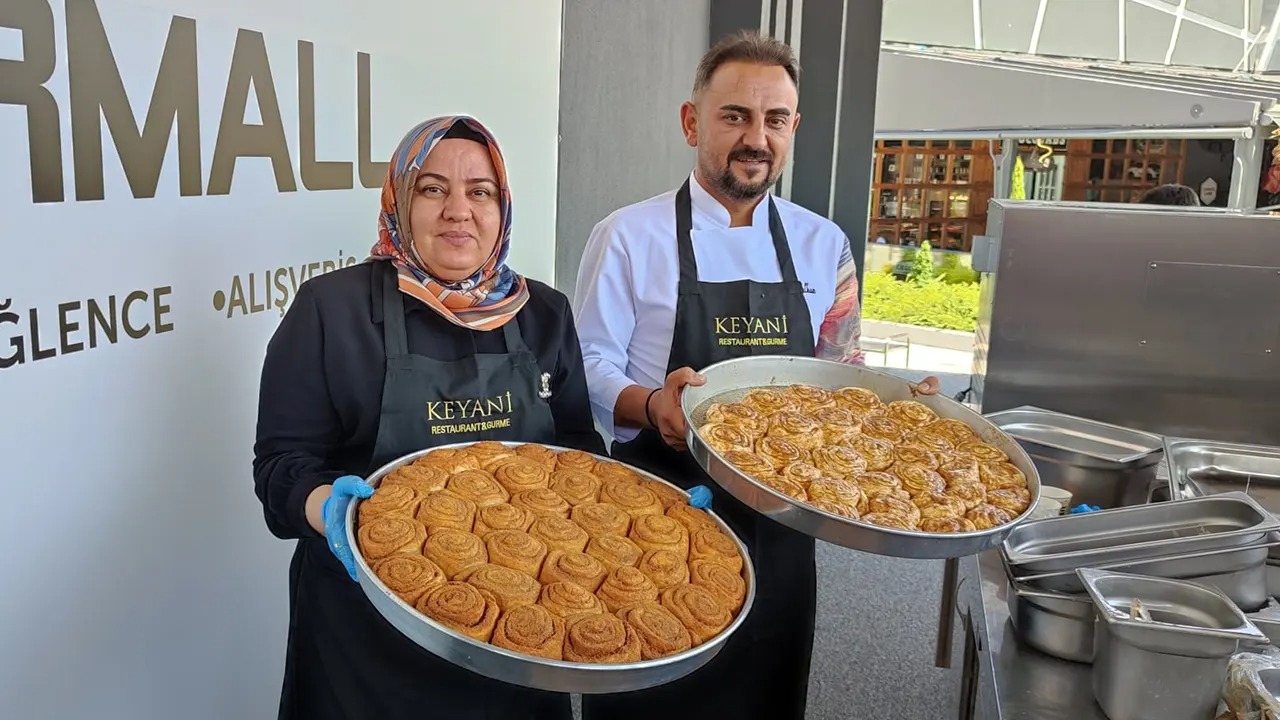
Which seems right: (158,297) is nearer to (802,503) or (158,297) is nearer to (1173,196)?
(802,503)

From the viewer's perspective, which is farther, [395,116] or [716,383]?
[395,116]

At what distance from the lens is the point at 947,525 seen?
56.1 inches

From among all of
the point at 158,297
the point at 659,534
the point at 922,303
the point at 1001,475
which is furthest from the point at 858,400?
the point at 922,303

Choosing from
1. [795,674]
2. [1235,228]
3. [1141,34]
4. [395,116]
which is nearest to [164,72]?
[395,116]

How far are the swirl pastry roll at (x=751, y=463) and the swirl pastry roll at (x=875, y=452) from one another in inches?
8.7

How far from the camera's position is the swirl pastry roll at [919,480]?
1569 mm

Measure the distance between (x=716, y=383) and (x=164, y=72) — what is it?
123cm

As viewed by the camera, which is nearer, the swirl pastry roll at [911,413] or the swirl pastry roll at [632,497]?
the swirl pastry roll at [632,497]

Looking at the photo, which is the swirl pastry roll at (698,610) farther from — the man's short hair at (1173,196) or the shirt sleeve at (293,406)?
the man's short hair at (1173,196)

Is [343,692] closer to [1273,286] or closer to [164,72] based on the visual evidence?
[164,72]

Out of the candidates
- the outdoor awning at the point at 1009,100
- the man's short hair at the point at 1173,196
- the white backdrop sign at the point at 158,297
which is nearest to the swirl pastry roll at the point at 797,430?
the white backdrop sign at the point at 158,297

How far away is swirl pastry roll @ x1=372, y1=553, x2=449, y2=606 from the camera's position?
3.70 feet

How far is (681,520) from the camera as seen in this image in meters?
1.43

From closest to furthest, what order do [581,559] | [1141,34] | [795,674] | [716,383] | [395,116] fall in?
[581,559] < [716,383] < [795,674] < [395,116] < [1141,34]
